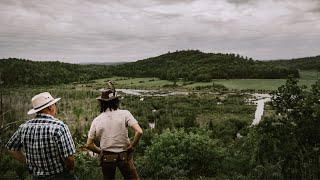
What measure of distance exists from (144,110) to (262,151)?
2404 inches

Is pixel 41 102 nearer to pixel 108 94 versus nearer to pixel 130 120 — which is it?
pixel 108 94

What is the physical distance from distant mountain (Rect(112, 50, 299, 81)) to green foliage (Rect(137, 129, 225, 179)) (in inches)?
4365

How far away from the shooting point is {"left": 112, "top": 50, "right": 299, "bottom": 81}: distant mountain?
134125mm

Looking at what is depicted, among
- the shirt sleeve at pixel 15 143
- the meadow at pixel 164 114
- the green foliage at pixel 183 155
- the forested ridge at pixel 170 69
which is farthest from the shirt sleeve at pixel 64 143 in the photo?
the forested ridge at pixel 170 69

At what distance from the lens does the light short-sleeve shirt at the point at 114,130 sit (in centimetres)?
515

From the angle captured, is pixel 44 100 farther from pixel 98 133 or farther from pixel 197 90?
pixel 197 90

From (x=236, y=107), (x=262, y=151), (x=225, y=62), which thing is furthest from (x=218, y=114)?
(x=225, y=62)

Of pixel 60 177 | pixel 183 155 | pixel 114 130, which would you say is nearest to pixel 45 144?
pixel 60 177

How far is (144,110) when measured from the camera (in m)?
72.1

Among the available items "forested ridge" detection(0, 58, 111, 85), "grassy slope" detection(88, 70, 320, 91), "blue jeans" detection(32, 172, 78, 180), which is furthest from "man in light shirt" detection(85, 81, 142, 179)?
"grassy slope" detection(88, 70, 320, 91)

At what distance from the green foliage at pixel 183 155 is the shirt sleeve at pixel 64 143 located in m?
8.28

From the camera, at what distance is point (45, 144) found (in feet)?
14.0

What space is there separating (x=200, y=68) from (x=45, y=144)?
480 ft

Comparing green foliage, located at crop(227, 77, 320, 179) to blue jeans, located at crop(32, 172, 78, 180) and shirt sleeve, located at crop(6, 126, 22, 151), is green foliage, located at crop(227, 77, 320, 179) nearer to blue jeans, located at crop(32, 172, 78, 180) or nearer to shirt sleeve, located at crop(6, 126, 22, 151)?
blue jeans, located at crop(32, 172, 78, 180)
